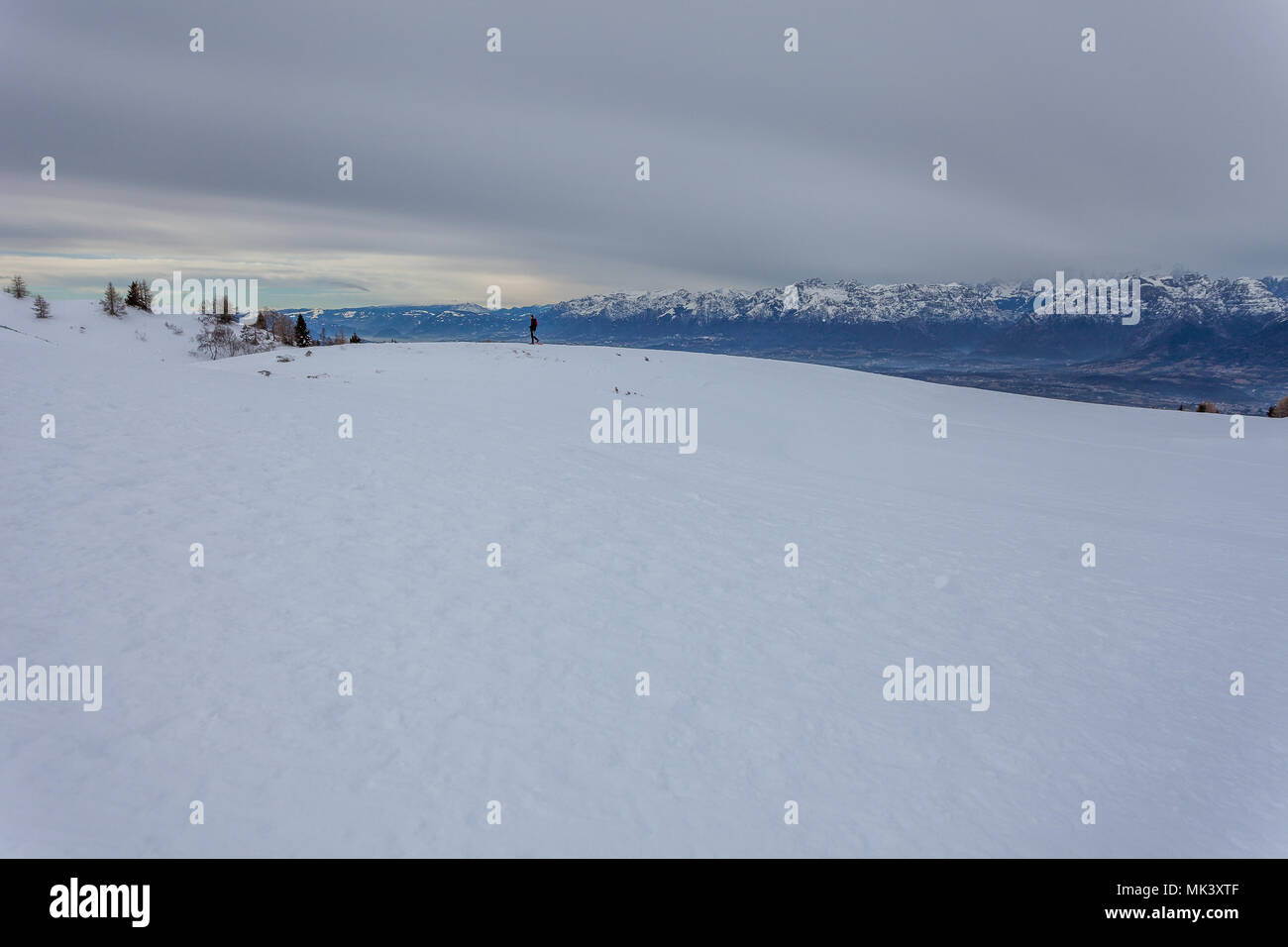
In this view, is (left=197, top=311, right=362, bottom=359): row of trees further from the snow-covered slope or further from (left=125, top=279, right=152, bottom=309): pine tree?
the snow-covered slope

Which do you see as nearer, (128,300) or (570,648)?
(570,648)

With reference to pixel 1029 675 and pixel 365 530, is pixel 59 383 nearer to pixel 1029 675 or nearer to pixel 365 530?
pixel 365 530

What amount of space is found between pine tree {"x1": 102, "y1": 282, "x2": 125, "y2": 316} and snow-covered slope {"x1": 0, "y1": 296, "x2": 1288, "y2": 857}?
1762 inches

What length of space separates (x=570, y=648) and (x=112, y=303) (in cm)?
6107

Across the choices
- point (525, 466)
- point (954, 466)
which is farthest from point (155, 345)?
point (954, 466)

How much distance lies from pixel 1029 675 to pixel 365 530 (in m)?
8.84

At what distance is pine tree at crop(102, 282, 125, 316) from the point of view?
49.0 m

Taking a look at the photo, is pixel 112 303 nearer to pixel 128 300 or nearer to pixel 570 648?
pixel 128 300

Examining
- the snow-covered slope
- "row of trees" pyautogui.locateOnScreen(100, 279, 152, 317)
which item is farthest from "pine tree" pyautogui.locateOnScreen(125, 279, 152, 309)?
the snow-covered slope

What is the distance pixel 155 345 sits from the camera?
44500 millimetres

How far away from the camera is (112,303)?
49.6 metres

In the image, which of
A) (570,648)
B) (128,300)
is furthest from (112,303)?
(570,648)

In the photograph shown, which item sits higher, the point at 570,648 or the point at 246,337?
the point at 246,337

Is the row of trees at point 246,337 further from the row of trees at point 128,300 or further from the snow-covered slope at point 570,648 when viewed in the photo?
the snow-covered slope at point 570,648
